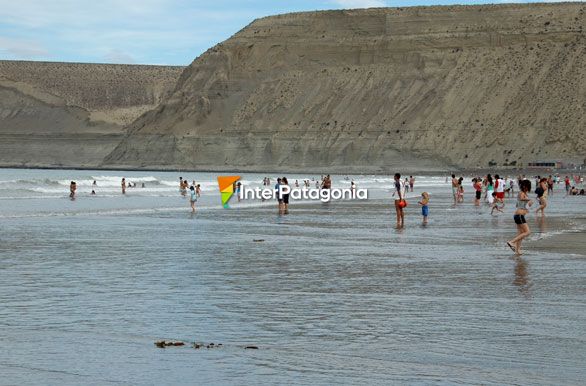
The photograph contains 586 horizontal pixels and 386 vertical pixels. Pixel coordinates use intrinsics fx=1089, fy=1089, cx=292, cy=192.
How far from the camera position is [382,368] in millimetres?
8289

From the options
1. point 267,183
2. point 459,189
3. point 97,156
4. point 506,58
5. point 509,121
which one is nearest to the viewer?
point 459,189

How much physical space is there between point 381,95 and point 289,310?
116 meters

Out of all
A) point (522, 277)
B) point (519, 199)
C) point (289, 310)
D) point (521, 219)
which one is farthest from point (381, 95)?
point (289, 310)

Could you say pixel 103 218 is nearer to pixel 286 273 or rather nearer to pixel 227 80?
pixel 286 273

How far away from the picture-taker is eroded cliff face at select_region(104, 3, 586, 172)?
114 metres

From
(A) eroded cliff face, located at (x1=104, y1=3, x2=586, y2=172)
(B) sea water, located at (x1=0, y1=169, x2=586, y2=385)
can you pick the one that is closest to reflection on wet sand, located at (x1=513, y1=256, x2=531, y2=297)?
(B) sea water, located at (x1=0, y1=169, x2=586, y2=385)

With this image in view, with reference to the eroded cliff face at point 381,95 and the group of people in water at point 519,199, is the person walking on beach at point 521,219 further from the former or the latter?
the eroded cliff face at point 381,95

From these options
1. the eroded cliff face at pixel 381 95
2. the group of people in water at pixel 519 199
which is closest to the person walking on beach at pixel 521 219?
the group of people in water at pixel 519 199

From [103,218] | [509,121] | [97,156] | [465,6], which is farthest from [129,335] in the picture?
[97,156]

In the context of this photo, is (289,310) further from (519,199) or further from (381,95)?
(381,95)

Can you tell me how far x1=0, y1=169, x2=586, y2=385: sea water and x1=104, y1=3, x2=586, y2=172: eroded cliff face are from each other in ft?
301

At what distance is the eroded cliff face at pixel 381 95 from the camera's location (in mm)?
113688

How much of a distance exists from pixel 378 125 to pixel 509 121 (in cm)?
1561

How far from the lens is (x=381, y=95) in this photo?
12625 centimetres
